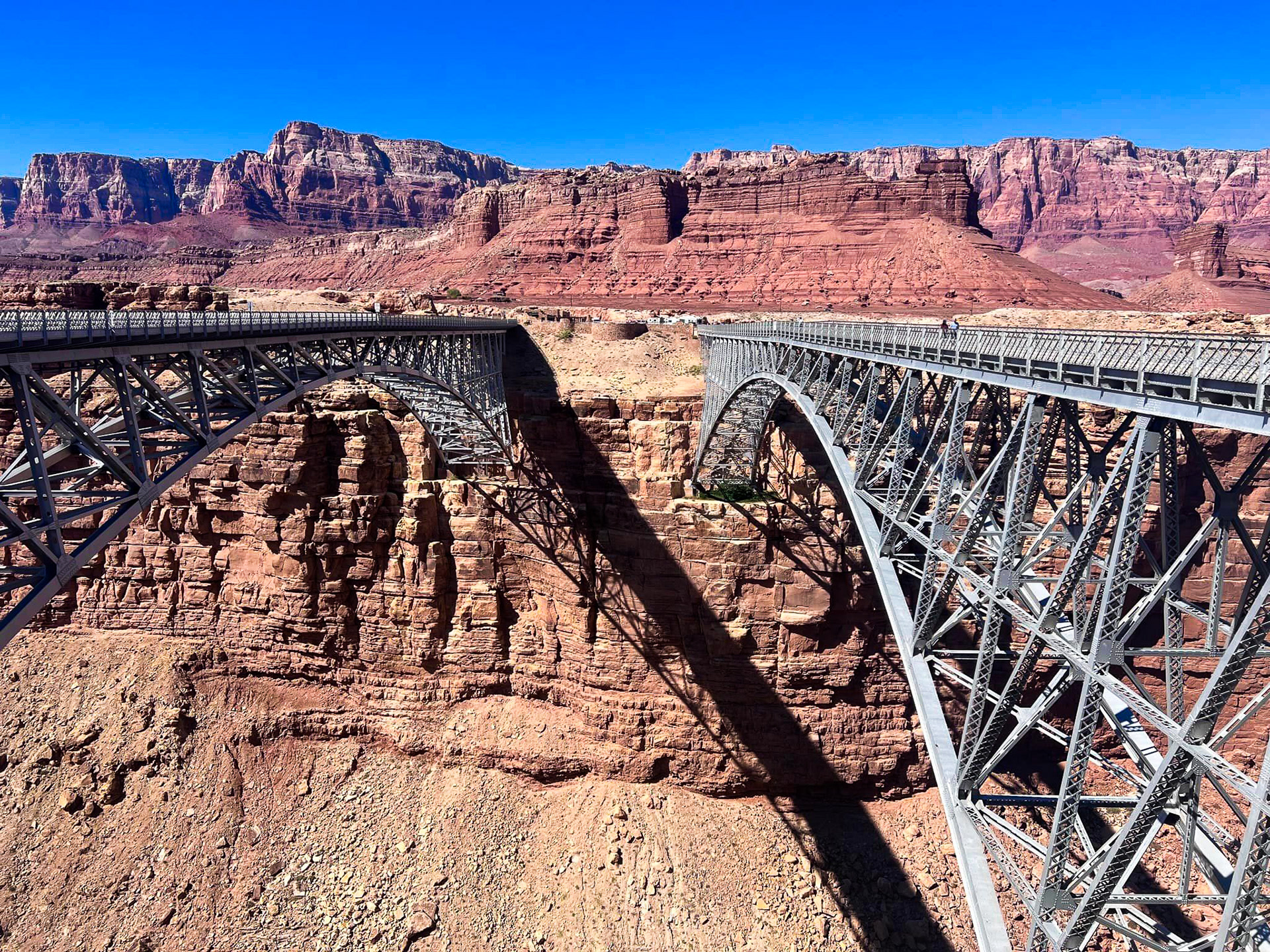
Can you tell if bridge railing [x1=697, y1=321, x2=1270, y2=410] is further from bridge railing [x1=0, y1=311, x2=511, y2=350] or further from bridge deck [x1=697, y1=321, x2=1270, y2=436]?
bridge railing [x1=0, y1=311, x2=511, y2=350]

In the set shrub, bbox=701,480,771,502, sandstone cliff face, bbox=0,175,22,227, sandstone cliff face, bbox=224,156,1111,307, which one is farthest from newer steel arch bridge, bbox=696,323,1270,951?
sandstone cliff face, bbox=0,175,22,227

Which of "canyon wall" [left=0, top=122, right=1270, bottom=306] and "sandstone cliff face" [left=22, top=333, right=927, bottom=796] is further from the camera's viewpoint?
"canyon wall" [left=0, top=122, right=1270, bottom=306]

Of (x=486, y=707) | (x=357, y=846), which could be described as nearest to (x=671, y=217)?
A: (x=486, y=707)

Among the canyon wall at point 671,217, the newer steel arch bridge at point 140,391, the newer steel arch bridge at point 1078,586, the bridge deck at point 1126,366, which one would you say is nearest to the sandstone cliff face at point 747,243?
the canyon wall at point 671,217

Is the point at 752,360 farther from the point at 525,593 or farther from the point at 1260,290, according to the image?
the point at 1260,290

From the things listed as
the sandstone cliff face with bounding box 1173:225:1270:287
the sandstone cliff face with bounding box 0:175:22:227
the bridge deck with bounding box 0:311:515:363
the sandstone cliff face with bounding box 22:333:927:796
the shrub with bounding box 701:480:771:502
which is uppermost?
the sandstone cliff face with bounding box 0:175:22:227
